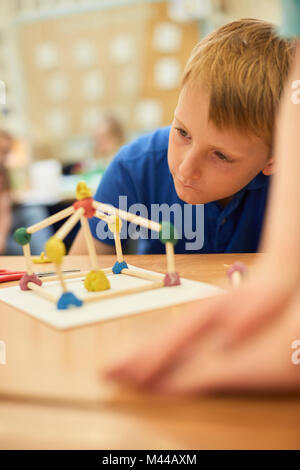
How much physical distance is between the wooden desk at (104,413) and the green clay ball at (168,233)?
0.19 meters

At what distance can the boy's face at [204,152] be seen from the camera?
707 millimetres

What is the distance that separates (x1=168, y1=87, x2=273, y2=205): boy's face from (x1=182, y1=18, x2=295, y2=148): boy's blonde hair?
2 centimetres

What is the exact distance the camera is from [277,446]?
0.79 ft

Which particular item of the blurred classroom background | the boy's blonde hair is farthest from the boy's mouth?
the blurred classroom background

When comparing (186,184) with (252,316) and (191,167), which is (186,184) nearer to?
(191,167)

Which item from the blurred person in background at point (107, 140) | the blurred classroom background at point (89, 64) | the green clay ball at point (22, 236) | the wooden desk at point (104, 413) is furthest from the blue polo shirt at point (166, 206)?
the blurred classroom background at point (89, 64)

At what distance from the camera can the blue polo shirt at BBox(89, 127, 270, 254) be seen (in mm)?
986

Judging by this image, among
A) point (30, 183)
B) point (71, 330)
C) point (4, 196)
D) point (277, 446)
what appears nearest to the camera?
point (277, 446)

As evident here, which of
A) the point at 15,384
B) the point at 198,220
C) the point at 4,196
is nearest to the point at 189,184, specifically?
the point at 198,220

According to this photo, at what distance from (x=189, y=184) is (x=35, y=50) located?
3.04m

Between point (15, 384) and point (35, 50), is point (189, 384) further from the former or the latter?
point (35, 50)

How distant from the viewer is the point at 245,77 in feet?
2.38

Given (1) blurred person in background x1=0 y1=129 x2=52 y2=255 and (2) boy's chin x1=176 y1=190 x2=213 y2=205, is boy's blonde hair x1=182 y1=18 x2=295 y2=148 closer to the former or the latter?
(2) boy's chin x1=176 y1=190 x2=213 y2=205

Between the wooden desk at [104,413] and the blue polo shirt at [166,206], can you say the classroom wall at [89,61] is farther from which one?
the wooden desk at [104,413]
